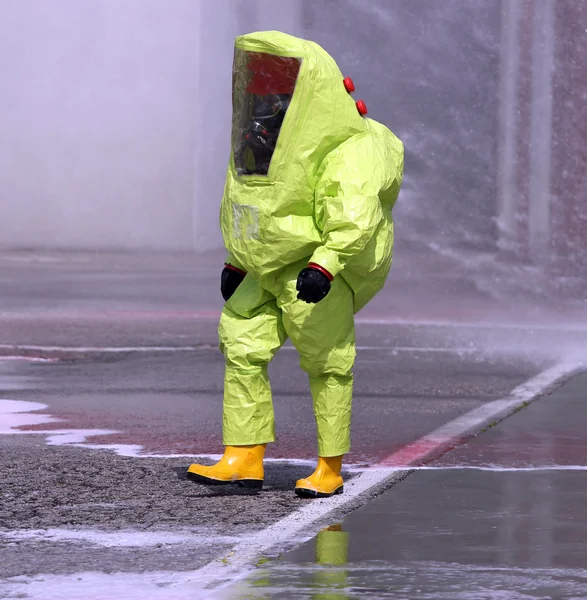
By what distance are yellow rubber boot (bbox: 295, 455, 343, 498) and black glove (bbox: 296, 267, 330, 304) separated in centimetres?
73

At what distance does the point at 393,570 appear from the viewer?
446cm

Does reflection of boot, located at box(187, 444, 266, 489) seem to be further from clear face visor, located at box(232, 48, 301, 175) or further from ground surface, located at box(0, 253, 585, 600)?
clear face visor, located at box(232, 48, 301, 175)

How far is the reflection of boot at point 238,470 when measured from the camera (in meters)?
5.75

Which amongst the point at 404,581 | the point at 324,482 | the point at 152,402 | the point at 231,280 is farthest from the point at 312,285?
the point at 152,402

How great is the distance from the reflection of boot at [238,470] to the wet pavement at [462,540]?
0.50 meters

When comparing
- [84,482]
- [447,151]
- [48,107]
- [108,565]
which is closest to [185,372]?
[84,482]

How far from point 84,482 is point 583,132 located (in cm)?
1608

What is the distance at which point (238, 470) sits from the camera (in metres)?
5.75

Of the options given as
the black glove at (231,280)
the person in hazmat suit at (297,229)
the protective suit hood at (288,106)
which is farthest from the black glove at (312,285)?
the black glove at (231,280)

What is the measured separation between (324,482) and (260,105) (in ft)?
A: 4.71

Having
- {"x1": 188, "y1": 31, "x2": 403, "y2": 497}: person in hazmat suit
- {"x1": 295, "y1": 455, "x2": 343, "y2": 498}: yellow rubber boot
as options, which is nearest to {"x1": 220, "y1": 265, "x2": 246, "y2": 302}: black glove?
{"x1": 188, "y1": 31, "x2": 403, "y2": 497}: person in hazmat suit

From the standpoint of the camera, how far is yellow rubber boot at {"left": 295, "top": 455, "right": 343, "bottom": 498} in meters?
5.58

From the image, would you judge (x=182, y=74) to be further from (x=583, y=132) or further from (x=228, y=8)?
(x=583, y=132)

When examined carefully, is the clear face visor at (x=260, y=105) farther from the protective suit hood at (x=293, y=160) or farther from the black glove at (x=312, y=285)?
the black glove at (x=312, y=285)
